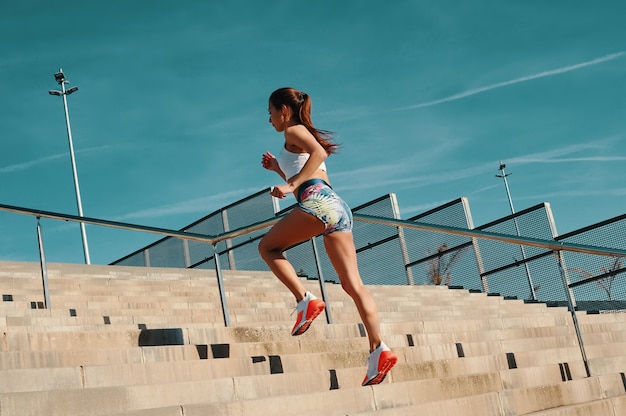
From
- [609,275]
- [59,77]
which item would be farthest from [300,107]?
[59,77]

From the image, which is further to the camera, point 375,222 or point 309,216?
point 375,222

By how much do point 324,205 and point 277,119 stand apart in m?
0.55

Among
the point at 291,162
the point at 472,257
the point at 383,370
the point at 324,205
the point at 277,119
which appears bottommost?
the point at 383,370

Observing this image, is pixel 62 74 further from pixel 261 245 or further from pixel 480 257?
pixel 261 245

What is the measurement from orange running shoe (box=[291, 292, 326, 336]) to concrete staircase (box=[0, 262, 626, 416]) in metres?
0.25

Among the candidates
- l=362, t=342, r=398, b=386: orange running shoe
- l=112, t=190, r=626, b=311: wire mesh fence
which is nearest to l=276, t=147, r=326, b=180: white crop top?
l=362, t=342, r=398, b=386: orange running shoe

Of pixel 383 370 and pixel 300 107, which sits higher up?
pixel 300 107

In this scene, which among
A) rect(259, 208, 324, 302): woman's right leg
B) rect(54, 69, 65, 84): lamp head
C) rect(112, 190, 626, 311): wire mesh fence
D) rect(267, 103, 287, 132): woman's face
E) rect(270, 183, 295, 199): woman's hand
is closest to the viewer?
rect(270, 183, 295, 199): woman's hand

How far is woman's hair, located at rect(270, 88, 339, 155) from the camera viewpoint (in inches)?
180

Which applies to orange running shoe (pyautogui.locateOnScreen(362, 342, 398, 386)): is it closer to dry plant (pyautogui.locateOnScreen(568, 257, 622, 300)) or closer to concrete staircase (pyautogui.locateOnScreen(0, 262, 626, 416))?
concrete staircase (pyautogui.locateOnScreen(0, 262, 626, 416))

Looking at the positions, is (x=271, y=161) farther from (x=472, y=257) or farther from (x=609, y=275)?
(x=472, y=257)

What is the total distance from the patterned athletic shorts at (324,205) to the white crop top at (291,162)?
0.10m

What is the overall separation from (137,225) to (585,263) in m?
8.92

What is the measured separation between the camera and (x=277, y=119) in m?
4.60
